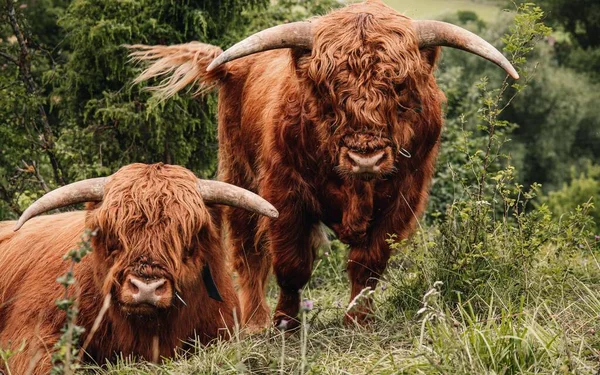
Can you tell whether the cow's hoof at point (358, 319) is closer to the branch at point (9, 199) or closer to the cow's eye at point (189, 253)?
the cow's eye at point (189, 253)

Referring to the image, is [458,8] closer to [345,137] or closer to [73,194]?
[345,137]

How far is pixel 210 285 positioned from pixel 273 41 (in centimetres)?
145

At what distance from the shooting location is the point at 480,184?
5.61 metres

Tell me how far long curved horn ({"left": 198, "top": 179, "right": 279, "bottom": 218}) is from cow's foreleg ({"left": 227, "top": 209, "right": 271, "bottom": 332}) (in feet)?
5.01

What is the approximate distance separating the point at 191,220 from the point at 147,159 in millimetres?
4305

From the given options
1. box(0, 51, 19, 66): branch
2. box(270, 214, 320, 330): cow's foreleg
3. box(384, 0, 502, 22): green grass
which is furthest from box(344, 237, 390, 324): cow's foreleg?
box(384, 0, 502, 22): green grass

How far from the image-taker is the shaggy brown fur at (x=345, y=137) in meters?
5.12

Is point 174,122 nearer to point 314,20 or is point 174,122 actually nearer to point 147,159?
point 147,159

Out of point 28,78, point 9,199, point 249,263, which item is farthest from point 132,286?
point 28,78

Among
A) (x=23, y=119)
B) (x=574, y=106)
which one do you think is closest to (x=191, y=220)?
(x=23, y=119)

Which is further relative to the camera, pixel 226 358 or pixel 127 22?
pixel 127 22

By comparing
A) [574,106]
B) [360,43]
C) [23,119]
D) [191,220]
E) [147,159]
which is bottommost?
[574,106]

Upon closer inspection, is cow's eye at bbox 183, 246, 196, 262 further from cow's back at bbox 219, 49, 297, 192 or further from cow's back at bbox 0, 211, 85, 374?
cow's back at bbox 219, 49, 297, 192

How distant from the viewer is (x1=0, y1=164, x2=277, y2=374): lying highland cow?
4789 mm
